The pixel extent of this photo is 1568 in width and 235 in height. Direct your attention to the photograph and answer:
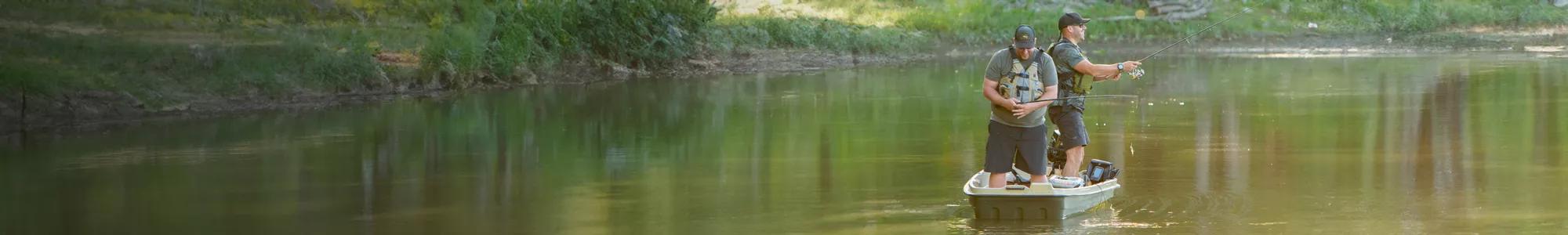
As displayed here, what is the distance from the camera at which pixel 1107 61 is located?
36031 millimetres

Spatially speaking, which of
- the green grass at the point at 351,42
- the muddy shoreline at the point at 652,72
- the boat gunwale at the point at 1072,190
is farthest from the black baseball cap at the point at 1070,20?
the green grass at the point at 351,42

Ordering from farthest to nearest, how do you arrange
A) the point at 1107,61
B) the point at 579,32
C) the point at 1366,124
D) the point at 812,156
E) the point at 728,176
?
the point at 1107,61, the point at 579,32, the point at 1366,124, the point at 812,156, the point at 728,176

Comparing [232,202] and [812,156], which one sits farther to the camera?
[812,156]

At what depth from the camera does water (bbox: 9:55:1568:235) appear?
10.5 meters

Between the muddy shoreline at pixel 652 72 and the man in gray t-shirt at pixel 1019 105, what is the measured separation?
32.0ft

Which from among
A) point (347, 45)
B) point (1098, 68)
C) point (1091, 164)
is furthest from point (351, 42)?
point (1098, 68)

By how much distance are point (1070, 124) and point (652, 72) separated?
18156 mm

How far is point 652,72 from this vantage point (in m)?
28.6

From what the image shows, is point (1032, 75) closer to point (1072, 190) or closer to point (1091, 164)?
point (1072, 190)

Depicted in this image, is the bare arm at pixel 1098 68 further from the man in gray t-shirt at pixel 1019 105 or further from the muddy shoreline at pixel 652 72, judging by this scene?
the muddy shoreline at pixel 652 72

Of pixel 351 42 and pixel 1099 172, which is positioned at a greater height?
pixel 351 42

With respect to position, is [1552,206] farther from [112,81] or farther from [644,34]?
[644,34]

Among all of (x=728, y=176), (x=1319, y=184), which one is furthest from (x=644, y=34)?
(x=1319, y=184)

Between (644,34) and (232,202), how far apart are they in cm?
1677
